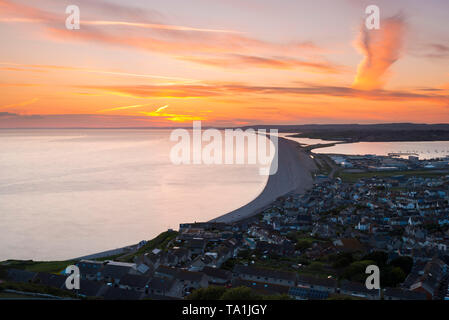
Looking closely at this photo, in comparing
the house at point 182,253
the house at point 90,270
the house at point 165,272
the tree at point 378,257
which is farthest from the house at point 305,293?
the house at point 90,270

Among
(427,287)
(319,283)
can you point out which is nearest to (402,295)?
(427,287)

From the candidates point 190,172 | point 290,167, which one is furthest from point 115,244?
point 290,167

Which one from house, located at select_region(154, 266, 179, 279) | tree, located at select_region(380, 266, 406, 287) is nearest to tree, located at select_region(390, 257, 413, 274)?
tree, located at select_region(380, 266, 406, 287)

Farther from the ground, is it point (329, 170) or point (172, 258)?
point (329, 170)

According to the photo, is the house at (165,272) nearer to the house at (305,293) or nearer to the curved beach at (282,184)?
the house at (305,293)

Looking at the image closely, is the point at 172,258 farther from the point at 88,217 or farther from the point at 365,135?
the point at 365,135
